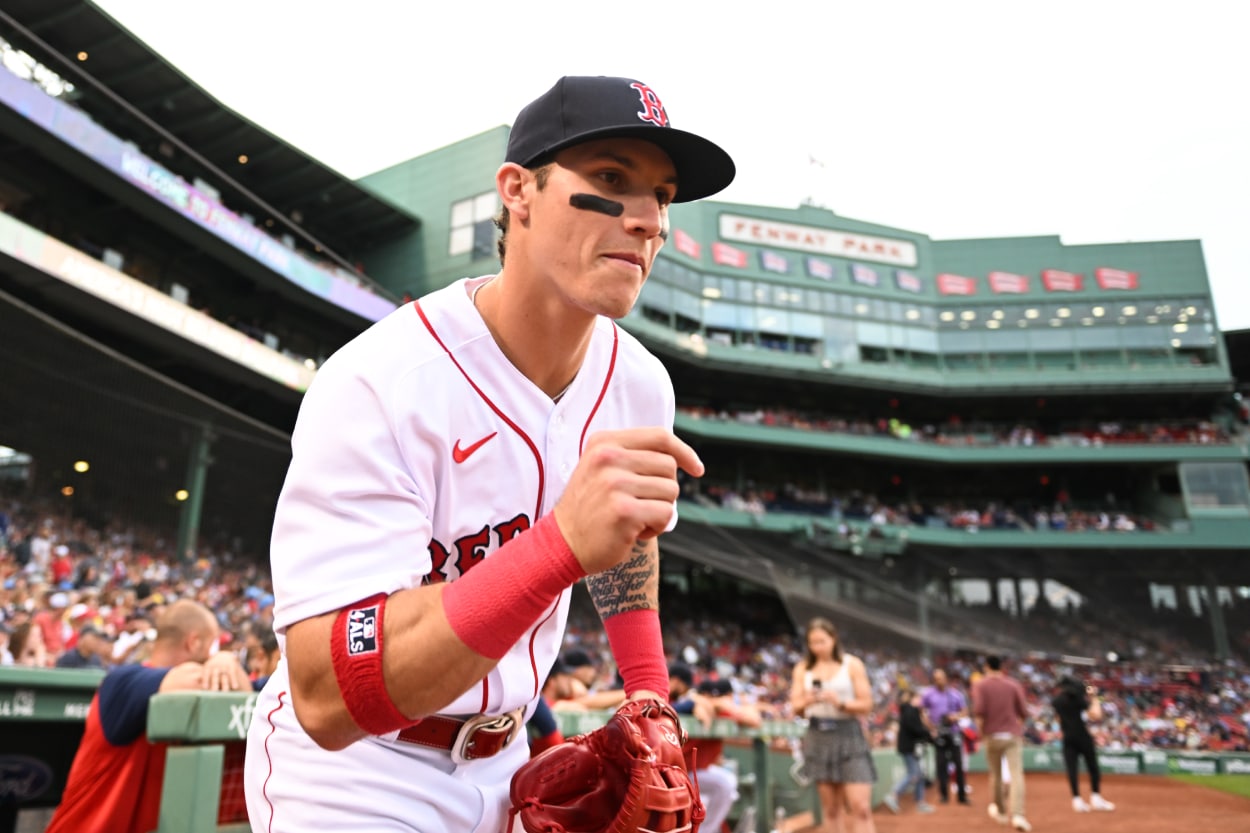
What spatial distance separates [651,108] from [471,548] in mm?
849

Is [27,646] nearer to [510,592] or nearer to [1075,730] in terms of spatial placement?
[510,592]

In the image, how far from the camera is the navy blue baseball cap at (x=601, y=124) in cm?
153

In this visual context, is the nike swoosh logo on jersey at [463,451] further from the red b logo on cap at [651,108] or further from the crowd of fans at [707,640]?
the crowd of fans at [707,640]

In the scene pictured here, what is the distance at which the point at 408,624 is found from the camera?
1.23m

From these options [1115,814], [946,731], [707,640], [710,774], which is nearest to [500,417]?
[710,774]

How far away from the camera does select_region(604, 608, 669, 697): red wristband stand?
5.99ft

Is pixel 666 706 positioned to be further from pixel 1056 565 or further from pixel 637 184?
pixel 1056 565

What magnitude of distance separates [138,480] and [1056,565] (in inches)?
1177

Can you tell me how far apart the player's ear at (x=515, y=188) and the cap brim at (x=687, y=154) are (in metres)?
0.07

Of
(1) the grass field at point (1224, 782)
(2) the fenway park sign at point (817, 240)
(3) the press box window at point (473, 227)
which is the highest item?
(2) the fenway park sign at point (817, 240)

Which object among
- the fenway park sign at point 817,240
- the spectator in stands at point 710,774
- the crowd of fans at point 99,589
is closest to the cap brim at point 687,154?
the spectator in stands at point 710,774

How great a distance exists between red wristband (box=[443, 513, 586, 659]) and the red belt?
40 centimetres

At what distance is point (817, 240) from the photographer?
39844 millimetres

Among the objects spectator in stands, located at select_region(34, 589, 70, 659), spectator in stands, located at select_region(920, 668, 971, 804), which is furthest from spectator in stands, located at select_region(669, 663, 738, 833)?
spectator in stands, located at select_region(920, 668, 971, 804)
